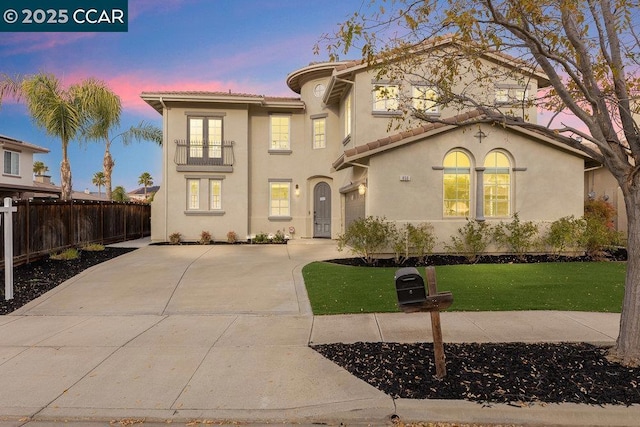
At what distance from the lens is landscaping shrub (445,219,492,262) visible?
41.2 feet

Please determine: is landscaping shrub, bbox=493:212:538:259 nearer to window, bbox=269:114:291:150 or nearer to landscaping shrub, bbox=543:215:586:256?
landscaping shrub, bbox=543:215:586:256

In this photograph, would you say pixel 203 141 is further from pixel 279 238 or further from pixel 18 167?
pixel 18 167

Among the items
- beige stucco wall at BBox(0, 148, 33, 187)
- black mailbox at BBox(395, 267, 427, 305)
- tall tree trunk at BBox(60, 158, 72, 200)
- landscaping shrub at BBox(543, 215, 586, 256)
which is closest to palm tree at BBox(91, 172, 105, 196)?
beige stucco wall at BBox(0, 148, 33, 187)

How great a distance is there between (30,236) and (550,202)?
52.2 ft

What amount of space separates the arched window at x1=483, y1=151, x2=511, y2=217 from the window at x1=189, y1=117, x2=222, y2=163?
11.3 meters

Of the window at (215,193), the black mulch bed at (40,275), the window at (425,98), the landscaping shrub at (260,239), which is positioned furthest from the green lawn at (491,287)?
the window at (215,193)

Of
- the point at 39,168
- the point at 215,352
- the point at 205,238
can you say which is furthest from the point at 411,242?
the point at 39,168

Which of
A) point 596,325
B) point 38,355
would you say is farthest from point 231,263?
point 596,325

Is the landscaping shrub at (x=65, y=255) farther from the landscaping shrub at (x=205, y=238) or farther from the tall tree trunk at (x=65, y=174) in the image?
the tall tree trunk at (x=65, y=174)

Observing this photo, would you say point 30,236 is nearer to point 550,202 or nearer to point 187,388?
point 187,388

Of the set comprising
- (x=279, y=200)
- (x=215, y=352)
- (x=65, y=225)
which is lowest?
(x=215, y=352)

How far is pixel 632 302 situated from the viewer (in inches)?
184

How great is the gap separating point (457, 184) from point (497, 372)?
9.58m

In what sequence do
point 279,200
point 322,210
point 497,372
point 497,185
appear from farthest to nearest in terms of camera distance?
1. point 279,200
2. point 322,210
3. point 497,185
4. point 497,372
